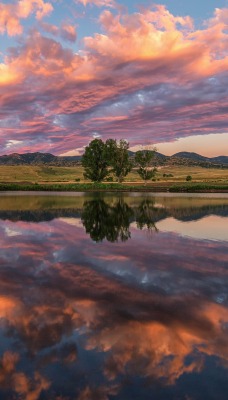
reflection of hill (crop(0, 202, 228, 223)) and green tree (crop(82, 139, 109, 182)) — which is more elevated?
green tree (crop(82, 139, 109, 182))

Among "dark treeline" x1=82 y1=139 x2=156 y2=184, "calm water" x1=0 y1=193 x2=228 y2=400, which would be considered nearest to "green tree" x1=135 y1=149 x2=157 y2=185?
"dark treeline" x1=82 y1=139 x2=156 y2=184

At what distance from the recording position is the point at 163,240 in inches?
725

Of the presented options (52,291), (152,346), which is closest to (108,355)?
(152,346)

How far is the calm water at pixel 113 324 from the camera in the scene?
5260mm

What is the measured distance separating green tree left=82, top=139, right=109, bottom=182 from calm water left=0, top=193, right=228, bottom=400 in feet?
313

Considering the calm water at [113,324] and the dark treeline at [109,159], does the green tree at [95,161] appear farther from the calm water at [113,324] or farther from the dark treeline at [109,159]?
the calm water at [113,324]

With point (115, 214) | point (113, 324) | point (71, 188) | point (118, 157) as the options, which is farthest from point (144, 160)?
point (113, 324)

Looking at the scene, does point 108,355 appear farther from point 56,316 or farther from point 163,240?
point 163,240

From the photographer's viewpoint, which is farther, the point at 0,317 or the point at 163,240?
the point at 163,240

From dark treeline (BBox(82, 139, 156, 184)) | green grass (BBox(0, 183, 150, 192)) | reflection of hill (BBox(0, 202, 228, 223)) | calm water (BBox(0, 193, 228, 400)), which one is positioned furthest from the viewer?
dark treeline (BBox(82, 139, 156, 184))

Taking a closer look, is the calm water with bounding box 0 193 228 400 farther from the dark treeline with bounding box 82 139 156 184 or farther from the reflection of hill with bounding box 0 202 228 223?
the dark treeline with bounding box 82 139 156 184

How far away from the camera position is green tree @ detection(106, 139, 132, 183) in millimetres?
109500

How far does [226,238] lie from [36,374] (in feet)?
51.4

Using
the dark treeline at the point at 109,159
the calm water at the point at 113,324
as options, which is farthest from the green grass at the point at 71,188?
the calm water at the point at 113,324
